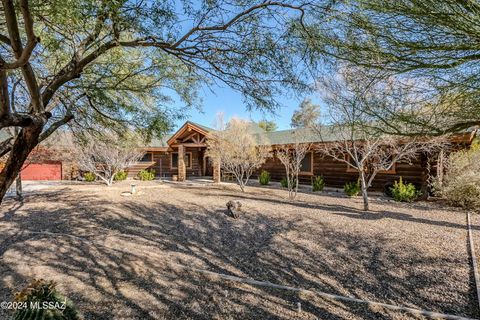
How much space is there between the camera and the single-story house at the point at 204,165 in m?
11.5

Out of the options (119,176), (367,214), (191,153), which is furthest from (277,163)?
(119,176)

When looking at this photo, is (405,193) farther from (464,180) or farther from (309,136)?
(309,136)

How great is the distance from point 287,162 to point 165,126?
769cm

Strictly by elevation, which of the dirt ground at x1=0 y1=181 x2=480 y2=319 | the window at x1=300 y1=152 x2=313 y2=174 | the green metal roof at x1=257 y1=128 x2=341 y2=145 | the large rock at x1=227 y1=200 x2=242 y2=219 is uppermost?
the green metal roof at x1=257 y1=128 x2=341 y2=145

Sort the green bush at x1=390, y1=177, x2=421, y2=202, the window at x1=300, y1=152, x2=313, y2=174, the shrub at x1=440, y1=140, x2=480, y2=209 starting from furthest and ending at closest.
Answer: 1. the window at x1=300, y1=152, x2=313, y2=174
2. the green bush at x1=390, y1=177, x2=421, y2=202
3. the shrub at x1=440, y1=140, x2=480, y2=209

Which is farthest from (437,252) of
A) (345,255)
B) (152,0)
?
(152,0)

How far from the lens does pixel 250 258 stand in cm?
492

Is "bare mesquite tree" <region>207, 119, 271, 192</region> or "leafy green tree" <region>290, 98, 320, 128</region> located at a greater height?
"leafy green tree" <region>290, 98, 320, 128</region>

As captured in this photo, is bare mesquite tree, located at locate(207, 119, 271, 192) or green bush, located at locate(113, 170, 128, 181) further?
green bush, located at locate(113, 170, 128, 181)

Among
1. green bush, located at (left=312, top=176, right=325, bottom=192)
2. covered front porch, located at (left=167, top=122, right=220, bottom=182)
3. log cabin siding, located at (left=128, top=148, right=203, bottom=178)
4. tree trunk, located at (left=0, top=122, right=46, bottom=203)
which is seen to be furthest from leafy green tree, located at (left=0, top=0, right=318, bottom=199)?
log cabin siding, located at (left=128, top=148, right=203, bottom=178)

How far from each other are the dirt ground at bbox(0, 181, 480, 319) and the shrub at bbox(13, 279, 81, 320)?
2.20 ft

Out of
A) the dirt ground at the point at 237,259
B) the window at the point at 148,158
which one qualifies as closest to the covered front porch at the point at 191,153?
the window at the point at 148,158

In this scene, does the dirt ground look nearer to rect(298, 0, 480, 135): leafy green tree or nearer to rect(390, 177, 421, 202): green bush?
rect(390, 177, 421, 202): green bush

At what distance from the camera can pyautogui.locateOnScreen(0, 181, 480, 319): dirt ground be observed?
3.32 m
